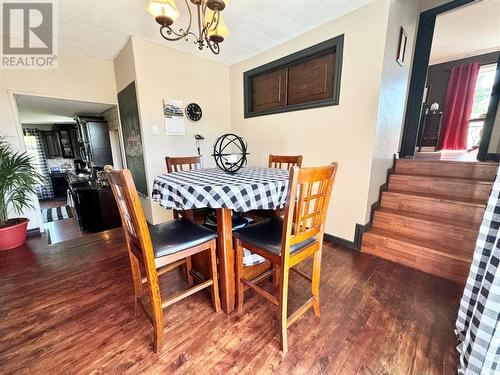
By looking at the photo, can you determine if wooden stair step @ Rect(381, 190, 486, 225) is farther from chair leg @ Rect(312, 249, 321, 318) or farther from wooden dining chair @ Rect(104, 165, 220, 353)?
wooden dining chair @ Rect(104, 165, 220, 353)

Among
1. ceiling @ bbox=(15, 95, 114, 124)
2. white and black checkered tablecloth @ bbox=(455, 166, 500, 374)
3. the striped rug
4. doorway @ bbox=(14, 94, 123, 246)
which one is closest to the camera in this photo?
white and black checkered tablecloth @ bbox=(455, 166, 500, 374)

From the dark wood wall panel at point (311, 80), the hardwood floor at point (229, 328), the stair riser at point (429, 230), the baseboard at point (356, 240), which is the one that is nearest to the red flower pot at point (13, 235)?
the hardwood floor at point (229, 328)

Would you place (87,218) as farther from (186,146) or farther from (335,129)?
(335,129)

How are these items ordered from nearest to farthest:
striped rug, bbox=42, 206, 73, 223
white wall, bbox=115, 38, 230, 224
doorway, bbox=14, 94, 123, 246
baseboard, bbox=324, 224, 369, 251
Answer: baseboard, bbox=324, 224, 369, 251 → white wall, bbox=115, 38, 230, 224 → doorway, bbox=14, 94, 123, 246 → striped rug, bbox=42, 206, 73, 223

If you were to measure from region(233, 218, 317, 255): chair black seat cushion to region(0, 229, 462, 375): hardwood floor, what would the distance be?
566 millimetres

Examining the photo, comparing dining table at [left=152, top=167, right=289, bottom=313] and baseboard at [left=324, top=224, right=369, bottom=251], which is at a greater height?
dining table at [left=152, top=167, right=289, bottom=313]

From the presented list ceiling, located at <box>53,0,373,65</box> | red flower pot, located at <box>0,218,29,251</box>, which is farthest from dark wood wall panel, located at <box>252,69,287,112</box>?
red flower pot, located at <box>0,218,29,251</box>

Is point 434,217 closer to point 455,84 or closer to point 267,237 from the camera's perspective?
point 267,237

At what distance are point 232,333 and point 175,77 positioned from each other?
10.3 feet

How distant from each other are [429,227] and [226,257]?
208 centimetres

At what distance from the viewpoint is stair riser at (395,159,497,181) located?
208 cm

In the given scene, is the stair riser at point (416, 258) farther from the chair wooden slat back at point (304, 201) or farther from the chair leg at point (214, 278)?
the chair leg at point (214, 278)

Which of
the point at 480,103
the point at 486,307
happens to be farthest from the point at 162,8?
the point at 480,103

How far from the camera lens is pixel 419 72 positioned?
101 inches
